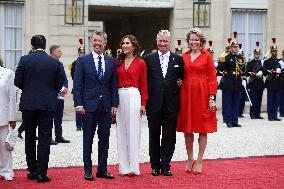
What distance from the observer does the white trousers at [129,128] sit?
978 cm

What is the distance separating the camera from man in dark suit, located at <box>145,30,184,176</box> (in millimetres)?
9938

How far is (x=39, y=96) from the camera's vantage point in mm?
9320

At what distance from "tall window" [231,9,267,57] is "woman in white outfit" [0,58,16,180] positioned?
51.0ft

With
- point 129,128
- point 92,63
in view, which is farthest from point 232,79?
point 92,63

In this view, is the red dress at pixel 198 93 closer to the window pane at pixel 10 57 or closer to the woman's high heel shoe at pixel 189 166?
the woman's high heel shoe at pixel 189 166

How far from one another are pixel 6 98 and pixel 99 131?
1.28 metres

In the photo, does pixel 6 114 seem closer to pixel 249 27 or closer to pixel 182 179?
pixel 182 179

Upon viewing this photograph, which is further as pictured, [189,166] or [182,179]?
[189,166]

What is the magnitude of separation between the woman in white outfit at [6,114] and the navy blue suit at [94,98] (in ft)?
2.69

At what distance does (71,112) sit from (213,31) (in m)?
5.43

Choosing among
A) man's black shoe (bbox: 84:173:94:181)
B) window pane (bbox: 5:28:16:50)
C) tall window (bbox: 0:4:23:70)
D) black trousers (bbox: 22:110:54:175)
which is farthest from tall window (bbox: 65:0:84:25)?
man's black shoe (bbox: 84:173:94:181)

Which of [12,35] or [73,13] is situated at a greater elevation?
[73,13]

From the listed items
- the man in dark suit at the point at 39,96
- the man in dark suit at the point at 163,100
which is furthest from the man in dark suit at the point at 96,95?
the man in dark suit at the point at 163,100

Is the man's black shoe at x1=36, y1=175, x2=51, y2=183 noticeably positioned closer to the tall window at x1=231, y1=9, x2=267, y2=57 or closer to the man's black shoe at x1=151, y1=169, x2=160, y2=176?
the man's black shoe at x1=151, y1=169, x2=160, y2=176
